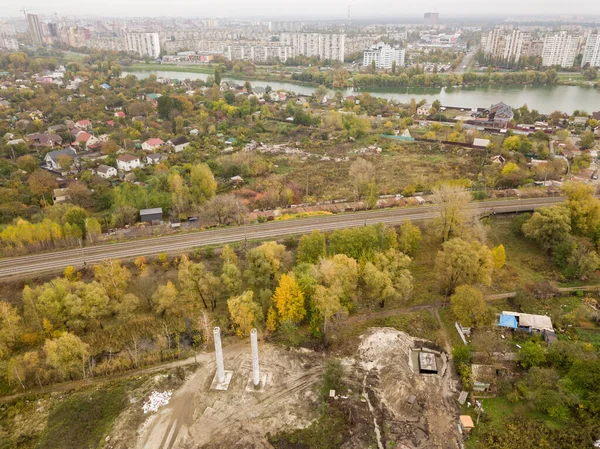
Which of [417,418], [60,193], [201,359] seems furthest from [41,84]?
[417,418]

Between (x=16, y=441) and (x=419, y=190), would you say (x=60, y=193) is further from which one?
(x=419, y=190)

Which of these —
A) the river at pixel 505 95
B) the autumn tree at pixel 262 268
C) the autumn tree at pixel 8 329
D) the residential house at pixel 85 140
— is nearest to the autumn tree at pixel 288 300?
the autumn tree at pixel 262 268

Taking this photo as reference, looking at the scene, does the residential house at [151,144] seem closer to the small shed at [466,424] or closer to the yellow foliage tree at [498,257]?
the yellow foliage tree at [498,257]

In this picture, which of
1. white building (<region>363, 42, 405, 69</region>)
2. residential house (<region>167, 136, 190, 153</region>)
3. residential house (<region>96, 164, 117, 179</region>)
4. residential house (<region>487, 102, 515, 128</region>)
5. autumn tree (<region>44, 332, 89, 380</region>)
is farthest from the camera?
white building (<region>363, 42, 405, 69</region>)

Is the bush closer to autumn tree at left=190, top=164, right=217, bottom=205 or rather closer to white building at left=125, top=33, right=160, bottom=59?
autumn tree at left=190, top=164, right=217, bottom=205

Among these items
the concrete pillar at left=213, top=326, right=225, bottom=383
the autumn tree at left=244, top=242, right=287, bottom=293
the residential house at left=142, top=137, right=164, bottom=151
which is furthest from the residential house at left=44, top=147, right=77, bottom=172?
the concrete pillar at left=213, top=326, right=225, bottom=383
